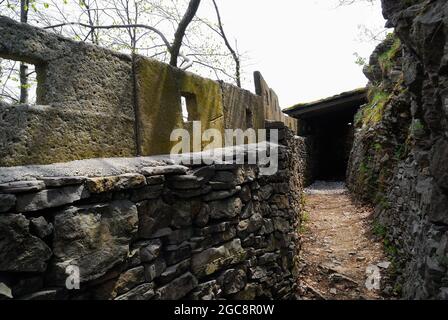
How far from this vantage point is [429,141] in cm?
296

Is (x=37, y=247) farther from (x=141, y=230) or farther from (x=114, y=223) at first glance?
(x=141, y=230)

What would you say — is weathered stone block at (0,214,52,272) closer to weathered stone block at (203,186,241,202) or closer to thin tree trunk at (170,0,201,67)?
weathered stone block at (203,186,241,202)

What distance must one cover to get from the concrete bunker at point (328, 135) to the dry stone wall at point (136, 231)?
9.84m

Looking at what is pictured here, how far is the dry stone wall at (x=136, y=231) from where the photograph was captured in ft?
4.95

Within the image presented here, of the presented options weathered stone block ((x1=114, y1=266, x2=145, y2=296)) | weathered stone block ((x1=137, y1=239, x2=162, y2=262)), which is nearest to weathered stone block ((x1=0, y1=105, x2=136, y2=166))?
weathered stone block ((x1=137, y1=239, x2=162, y2=262))

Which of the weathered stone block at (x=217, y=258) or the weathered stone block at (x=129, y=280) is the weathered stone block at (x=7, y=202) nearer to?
the weathered stone block at (x=129, y=280)

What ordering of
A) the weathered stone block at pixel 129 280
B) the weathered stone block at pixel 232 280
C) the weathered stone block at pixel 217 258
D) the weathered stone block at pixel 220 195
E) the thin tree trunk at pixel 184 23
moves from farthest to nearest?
the thin tree trunk at pixel 184 23, the weathered stone block at pixel 232 280, the weathered stone block at pixel 220 195, the weathered stone block at pixel 217 258, the weathered stone block at pixel 129 280

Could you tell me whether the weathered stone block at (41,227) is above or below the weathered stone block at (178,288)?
above

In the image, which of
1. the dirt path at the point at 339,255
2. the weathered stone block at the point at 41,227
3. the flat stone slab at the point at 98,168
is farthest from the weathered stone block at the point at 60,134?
the dirt path at the point at 339,255

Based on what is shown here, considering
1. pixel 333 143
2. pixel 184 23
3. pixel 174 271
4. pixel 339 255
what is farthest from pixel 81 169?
pixel 333 143

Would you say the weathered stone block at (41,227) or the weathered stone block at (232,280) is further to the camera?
the weathered stone block at (232,280)

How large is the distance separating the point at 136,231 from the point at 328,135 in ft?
51.9
